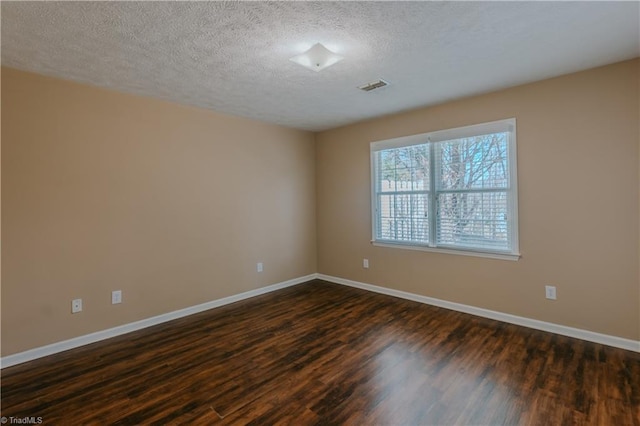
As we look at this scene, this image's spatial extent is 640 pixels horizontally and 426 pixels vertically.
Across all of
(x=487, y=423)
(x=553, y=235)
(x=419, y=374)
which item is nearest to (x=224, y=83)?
(x=419, y=374)

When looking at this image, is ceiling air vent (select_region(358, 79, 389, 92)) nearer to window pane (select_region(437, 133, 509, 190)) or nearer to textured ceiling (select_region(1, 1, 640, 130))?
textured ceiling (select_region(1, 1, 640, 130))

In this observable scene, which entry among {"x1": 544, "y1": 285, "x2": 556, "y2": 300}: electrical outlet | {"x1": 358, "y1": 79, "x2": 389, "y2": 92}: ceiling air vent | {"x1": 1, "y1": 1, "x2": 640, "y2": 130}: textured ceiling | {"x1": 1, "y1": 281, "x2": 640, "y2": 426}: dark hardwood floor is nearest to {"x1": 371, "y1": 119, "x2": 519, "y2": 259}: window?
{"x1": 544, "y1": 285, "x2": 556, "y2": 300}: electrical outlet

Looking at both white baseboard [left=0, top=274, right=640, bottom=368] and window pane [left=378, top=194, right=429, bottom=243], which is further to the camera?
window pane [left=378, top=194, right=429, bottom=243]

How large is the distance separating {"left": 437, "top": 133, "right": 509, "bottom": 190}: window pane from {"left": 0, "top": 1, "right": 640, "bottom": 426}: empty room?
0.07ft

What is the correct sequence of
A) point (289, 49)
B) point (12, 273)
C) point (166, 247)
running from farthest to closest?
point (166, 247) → point (12, 273) → point (289, 49)

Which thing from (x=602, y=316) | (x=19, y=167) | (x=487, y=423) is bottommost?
(x=487, y=423)

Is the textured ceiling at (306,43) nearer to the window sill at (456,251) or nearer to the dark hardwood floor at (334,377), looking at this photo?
the window sill at (456,251)

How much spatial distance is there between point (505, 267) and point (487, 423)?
6.12ft

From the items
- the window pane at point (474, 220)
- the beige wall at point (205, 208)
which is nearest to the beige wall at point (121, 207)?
the beige wall at point (205, 208)

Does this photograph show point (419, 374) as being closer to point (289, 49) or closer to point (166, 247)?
point (289, 49)

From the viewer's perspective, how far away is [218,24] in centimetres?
195

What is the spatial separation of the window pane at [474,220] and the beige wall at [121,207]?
2.34 meters

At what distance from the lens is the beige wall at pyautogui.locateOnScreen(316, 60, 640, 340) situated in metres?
2.57

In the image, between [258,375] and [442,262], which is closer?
[258,375]
